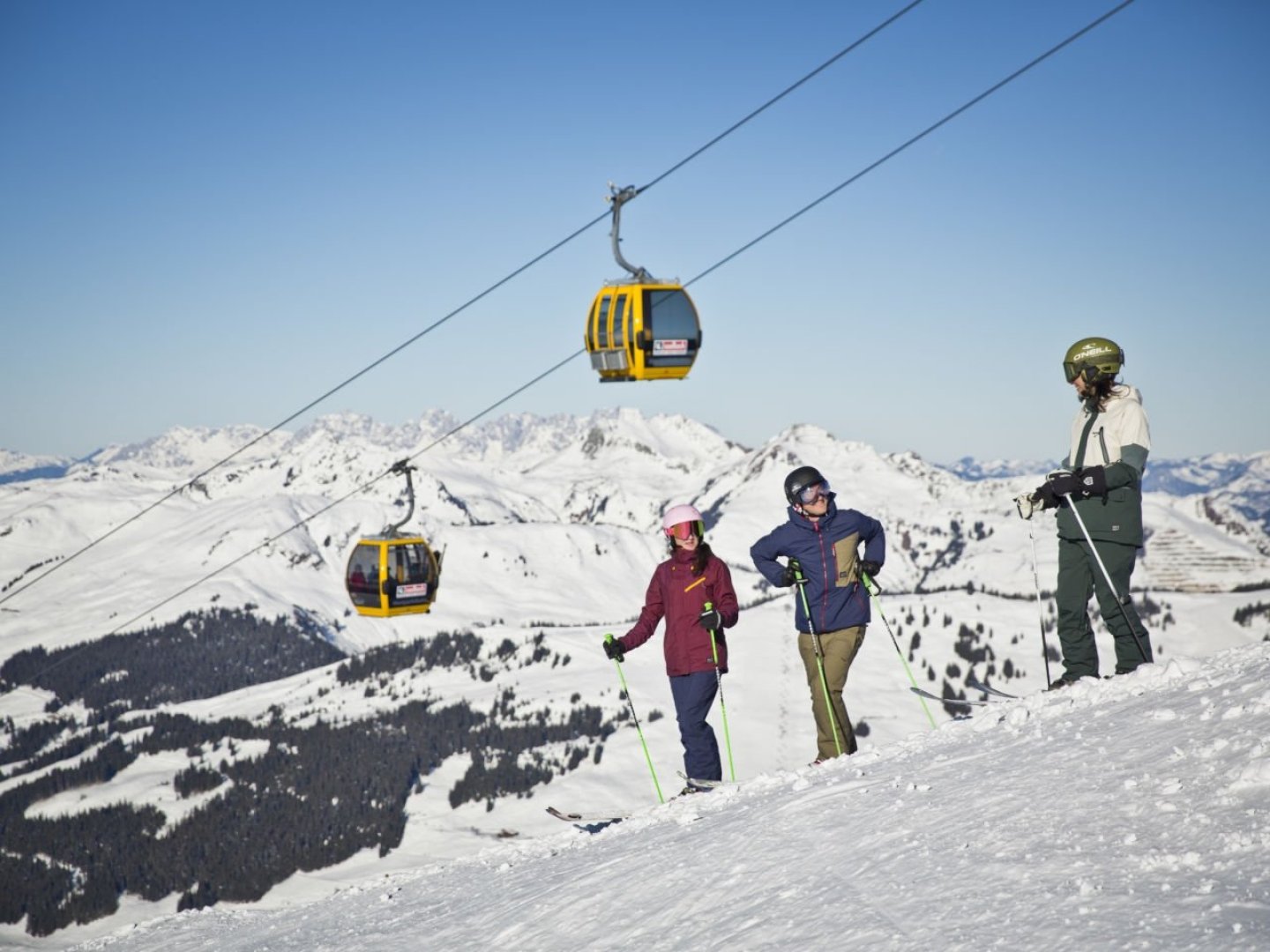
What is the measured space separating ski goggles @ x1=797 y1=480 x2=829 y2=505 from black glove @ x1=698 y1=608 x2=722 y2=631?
1.46 meters

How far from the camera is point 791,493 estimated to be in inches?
393

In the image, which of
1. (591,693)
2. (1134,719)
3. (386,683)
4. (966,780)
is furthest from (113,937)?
(386,683)

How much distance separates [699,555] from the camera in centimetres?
1062

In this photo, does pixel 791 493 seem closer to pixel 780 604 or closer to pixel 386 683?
pixel 780 604

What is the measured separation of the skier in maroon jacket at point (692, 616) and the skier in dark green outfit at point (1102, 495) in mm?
3043

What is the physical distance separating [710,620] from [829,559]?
51.6 inches

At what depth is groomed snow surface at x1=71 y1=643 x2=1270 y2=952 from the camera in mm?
5004

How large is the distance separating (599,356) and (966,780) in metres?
13.0

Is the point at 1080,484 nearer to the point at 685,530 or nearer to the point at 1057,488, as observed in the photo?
the point at 1057,488

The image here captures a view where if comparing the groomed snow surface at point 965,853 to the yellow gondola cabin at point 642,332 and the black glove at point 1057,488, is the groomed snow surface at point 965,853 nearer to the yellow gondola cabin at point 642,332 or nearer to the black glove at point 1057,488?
the black glove at point 1057,488

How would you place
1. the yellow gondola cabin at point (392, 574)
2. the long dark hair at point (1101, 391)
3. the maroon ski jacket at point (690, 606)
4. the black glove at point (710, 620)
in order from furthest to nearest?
the yellow gondola cabin at point (392, 574)
the maroon ski jacket at point (690, 606)
the black glove at point (710, 620)
the long dark hair at point (1101, 391)

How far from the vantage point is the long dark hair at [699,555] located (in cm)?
1062

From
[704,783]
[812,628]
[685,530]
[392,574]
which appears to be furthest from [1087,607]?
[392,574]

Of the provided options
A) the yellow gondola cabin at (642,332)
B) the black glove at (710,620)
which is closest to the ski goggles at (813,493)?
the black glove at (710,620)
